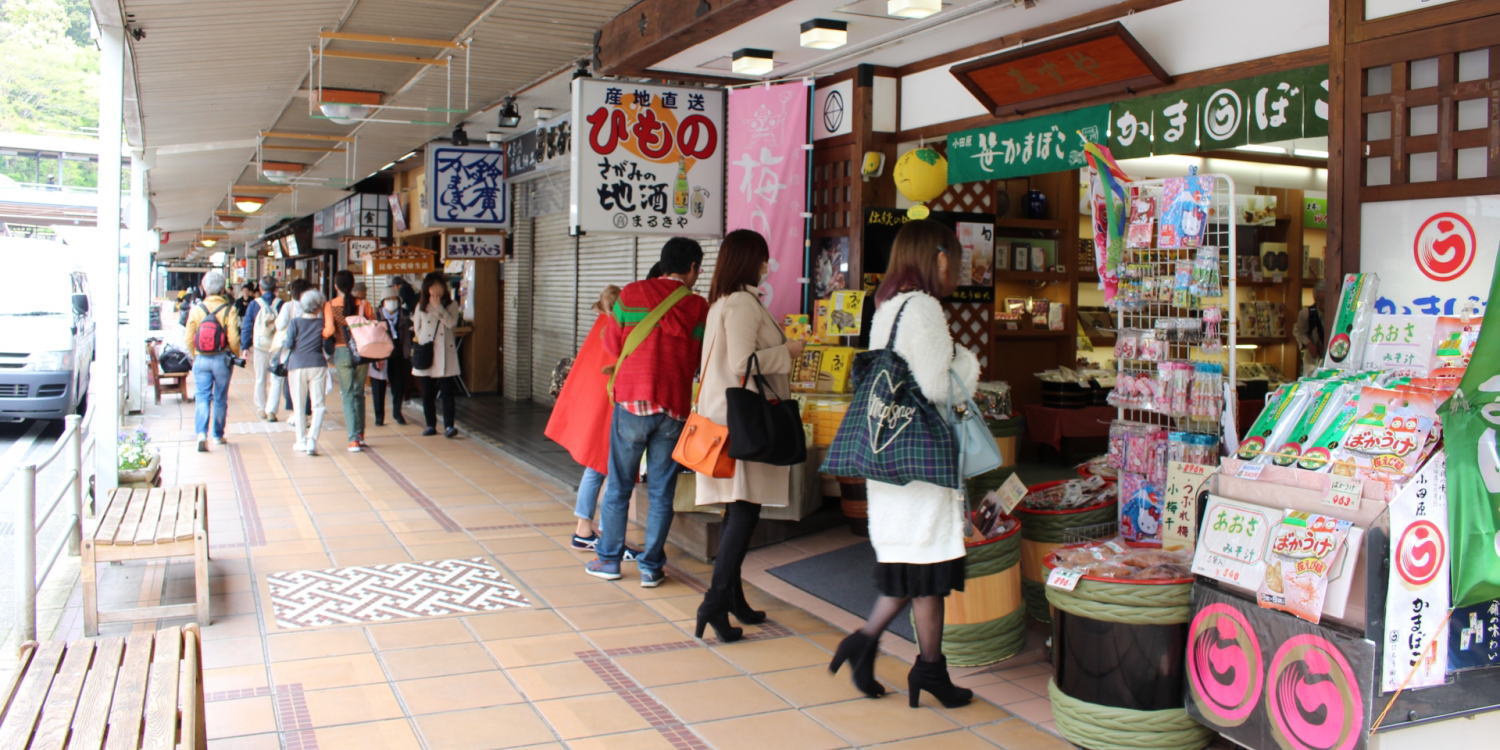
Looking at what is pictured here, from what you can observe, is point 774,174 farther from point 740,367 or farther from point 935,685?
point 935,685

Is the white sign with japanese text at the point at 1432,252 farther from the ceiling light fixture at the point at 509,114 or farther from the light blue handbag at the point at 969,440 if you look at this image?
the ceiling light fixture at the point at 509,114

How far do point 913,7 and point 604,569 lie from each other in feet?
10.8

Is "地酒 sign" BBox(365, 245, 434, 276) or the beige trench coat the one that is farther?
"地酒 sign" BBox(365, 245, 434, 276)

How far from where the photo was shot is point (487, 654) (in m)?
4.73

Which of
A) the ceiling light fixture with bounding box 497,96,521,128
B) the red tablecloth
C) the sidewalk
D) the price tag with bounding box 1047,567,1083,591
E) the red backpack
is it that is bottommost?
the sidewalk

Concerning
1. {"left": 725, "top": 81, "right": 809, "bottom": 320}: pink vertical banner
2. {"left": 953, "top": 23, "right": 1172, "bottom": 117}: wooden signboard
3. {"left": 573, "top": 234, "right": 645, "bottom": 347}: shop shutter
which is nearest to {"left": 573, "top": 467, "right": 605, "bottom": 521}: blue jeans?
{"left": 725, "top": 81, "right": 809, "bottom": 320}: pink vertical banner

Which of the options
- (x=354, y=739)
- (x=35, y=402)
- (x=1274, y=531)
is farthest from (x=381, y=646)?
(x=35, y=402)

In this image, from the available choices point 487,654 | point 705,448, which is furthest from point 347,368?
point 705,448

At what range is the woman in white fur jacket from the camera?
3.96 meters

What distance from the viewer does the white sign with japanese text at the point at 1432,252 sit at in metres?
3.65

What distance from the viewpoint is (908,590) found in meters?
4.05

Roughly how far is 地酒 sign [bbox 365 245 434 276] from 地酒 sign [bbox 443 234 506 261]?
110 centimetres

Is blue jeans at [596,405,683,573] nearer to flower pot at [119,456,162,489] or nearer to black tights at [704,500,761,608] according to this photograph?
black tights at [704,500,761,608]

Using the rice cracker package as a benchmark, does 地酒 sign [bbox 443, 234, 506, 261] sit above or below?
above
